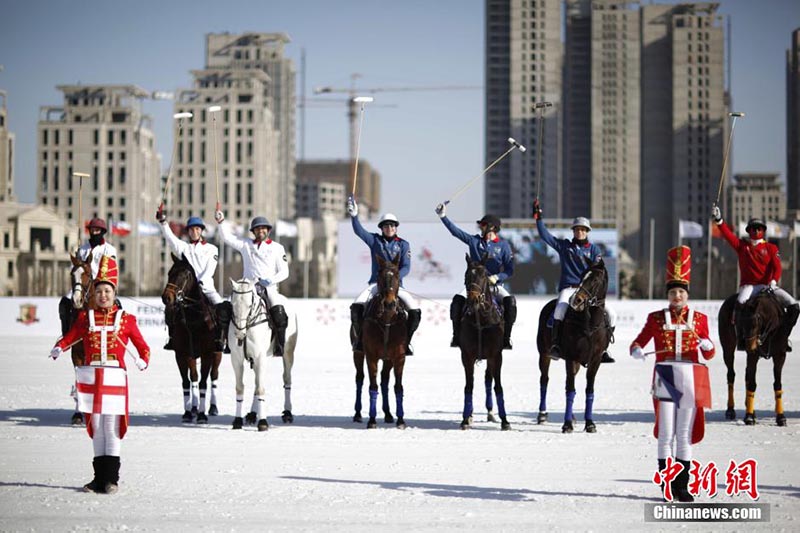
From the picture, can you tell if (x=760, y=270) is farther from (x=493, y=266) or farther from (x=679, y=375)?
(x=679, y=375)

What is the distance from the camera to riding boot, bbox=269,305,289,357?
14.9 m

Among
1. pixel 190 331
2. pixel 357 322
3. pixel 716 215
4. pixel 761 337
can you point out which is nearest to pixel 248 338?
pixel 190 331

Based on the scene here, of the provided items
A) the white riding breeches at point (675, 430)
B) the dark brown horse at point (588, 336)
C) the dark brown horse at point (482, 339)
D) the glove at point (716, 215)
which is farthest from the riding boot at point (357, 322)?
the white riding breeches at point (675, 430)

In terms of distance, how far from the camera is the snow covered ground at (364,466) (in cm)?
922

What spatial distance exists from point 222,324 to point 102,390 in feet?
16.3

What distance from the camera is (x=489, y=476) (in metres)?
11.2

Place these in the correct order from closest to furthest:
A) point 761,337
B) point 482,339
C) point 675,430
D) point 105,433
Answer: point 675,430 → point 105,433 → point 482,339 → point 761,337

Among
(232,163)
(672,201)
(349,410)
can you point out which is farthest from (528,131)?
(349,410)

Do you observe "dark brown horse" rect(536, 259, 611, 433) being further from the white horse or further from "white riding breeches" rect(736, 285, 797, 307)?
the white horse

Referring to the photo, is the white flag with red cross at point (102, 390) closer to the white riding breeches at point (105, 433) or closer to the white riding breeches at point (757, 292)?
the white riding breeches at point (105, 433)

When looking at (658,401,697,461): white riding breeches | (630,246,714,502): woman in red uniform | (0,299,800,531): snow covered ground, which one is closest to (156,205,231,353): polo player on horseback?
(0,299,800,531): snow covered ground

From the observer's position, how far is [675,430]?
9.92 metres

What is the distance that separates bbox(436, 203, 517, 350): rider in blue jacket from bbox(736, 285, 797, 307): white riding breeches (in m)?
2.99

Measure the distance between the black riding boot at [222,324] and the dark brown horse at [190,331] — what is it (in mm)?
79
